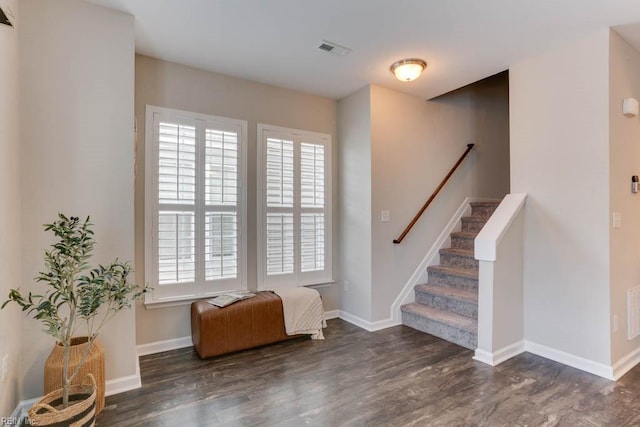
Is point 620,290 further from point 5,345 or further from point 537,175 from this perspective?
point 5,345

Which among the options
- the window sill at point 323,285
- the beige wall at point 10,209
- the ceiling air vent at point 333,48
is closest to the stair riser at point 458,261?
the window sill at point 323,285

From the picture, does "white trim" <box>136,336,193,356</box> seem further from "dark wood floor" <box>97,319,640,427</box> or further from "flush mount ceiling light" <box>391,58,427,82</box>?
"flush mount ceiling light" <box>391,58,427,82</box>

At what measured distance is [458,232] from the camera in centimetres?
442

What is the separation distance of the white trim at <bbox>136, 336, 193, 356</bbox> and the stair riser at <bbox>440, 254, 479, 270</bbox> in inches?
120

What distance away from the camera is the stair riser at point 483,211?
4324 millimetres

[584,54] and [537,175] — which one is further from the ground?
[584,54]

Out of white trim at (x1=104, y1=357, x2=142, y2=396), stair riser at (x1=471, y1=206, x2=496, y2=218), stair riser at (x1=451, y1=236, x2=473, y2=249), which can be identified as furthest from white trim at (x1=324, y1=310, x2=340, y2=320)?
stair riser at (x1=471, y1=206, x2=496, y2=218)

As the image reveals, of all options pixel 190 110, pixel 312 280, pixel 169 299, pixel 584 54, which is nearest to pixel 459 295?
pixel 312 280

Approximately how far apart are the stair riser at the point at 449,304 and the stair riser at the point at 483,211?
54.1 inches

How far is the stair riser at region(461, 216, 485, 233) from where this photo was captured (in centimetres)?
432

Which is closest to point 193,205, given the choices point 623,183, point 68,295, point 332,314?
point 68,295

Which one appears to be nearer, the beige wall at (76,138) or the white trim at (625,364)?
the beige wall at (76,138)

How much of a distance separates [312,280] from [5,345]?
2694mm

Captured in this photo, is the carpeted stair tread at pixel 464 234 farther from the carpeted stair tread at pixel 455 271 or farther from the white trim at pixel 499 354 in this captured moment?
the white trim at pixel 499 354
